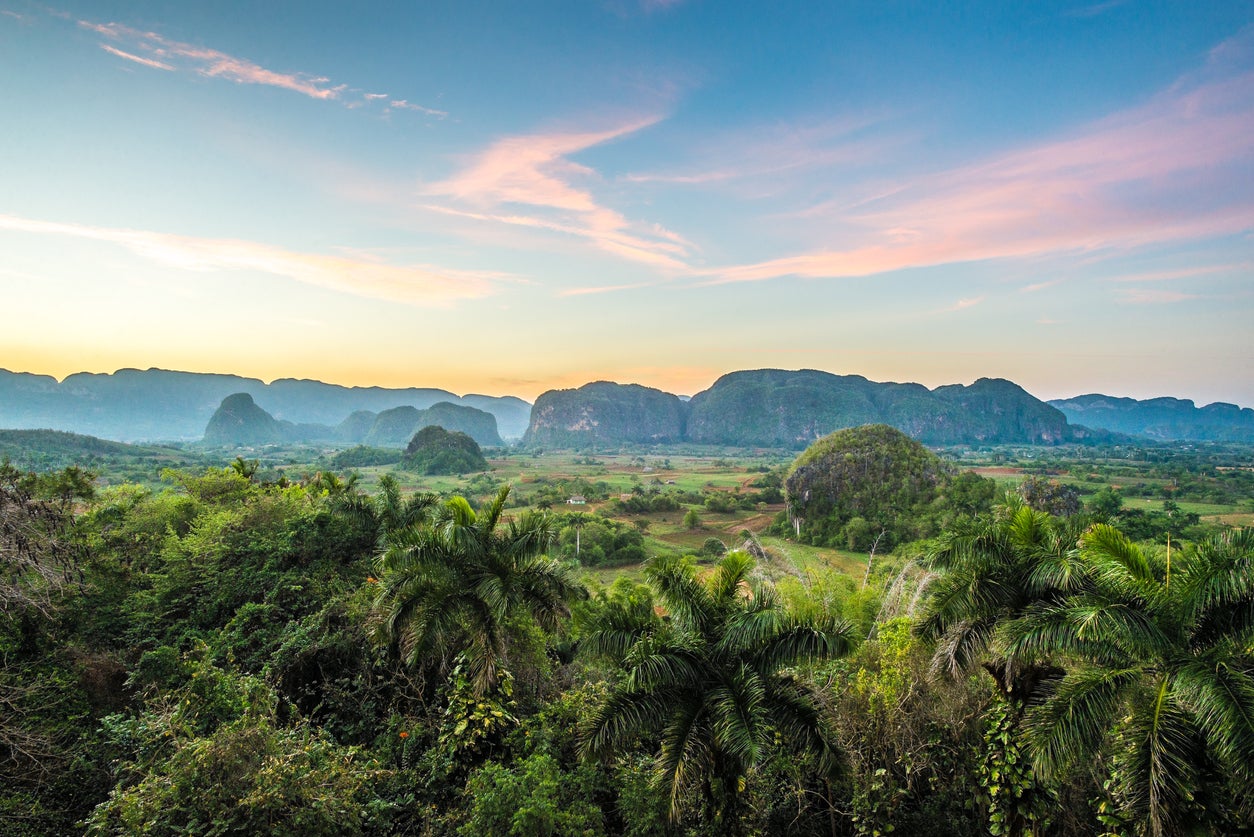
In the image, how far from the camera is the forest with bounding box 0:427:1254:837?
19.2 feet

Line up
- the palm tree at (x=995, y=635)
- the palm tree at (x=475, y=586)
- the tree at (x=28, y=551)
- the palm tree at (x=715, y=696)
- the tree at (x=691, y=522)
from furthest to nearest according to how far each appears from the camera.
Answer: the tree at (x=691, y=522) → the palm tree at (x=475, y=586) → the tree at (x=28, y=551) → the palm tree at (x=995, y=635) → the palm tree at (x=715, y=696)

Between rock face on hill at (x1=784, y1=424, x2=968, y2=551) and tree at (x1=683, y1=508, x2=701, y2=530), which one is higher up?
rock face on hill at (x1=784, y1=424, x2=968, y2=551)

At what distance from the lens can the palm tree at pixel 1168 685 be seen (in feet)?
17.1

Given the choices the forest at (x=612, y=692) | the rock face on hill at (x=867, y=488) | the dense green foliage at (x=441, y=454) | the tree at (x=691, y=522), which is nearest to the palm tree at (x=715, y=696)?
the forest at (x=612, y=692)

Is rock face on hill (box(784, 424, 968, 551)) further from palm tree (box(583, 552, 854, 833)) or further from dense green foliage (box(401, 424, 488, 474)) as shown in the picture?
dense green foliage (box(401, 424, 488, 474))

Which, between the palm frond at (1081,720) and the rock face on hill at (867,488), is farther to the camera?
the rock face on hill at (867,488)

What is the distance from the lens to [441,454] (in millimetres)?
106250

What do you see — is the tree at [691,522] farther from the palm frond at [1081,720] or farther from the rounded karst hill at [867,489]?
the palm frond at [1081,720]

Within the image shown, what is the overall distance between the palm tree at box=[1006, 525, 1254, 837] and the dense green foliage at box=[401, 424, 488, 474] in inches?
4070

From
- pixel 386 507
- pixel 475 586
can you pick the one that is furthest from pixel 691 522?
pixel 475 586

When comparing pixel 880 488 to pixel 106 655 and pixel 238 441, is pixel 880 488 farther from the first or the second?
pixel 238 441

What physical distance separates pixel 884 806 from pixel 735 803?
272 cm

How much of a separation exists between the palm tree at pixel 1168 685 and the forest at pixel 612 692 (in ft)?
0.09

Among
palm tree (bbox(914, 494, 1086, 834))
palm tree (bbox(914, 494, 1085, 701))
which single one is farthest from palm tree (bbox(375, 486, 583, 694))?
palm tree (bbox(914, 494, 1086, 834))
